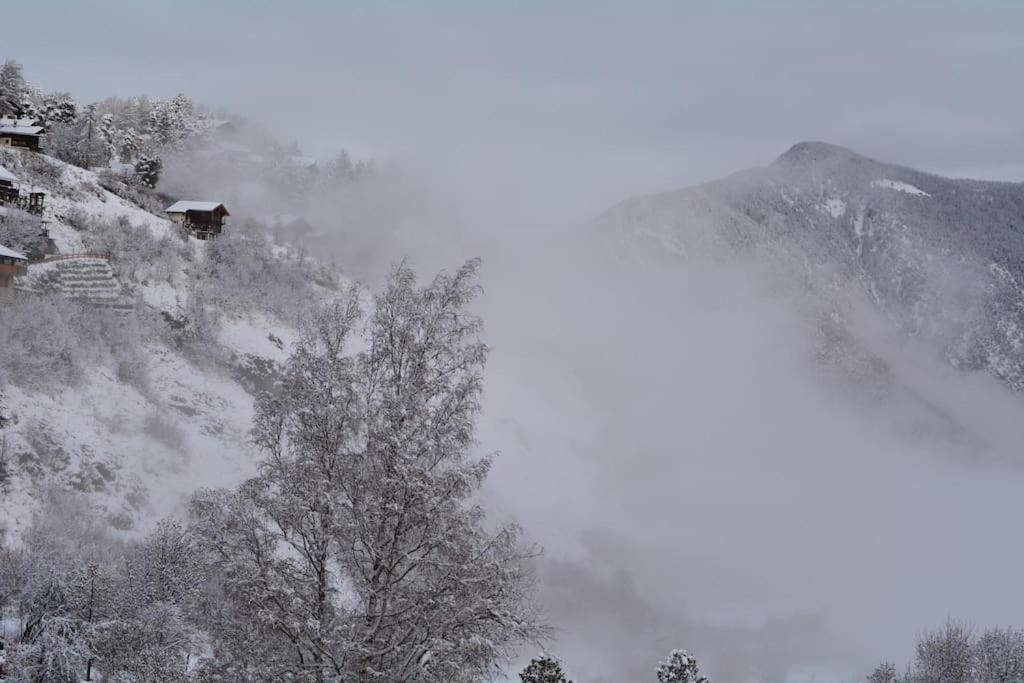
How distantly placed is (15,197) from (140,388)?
16323 millimetres

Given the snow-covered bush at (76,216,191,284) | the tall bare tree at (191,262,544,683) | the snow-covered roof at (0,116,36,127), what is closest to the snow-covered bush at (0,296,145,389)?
the snow-covered bush at (76,216,191,284)

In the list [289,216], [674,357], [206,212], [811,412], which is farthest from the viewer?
[811,412]

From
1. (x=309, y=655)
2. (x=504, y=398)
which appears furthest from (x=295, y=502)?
(x=504, y=398)

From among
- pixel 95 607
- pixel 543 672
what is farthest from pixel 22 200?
pixel 543 672

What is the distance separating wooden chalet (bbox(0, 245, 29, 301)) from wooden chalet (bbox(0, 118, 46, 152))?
1996cm

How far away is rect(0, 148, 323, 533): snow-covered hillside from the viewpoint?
40938 mm

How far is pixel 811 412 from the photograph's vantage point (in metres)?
184

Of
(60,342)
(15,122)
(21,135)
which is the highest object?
(15,122)

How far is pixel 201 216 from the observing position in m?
70.8

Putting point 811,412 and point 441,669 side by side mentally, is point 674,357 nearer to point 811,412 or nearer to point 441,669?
point 811,412

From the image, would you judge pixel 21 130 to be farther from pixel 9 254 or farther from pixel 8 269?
pixel 9 254

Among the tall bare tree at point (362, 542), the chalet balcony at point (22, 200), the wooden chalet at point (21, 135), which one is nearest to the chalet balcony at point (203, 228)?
the wooden chalet at point (21, 135)

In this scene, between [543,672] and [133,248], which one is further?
[133,248]

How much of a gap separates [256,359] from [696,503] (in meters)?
60.0
